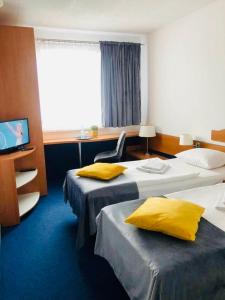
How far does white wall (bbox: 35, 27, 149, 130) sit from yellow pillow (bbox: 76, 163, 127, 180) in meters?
2.25

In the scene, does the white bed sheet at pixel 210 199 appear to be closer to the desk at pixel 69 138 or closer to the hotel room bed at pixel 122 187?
the hotel room bed at pixel 122 187

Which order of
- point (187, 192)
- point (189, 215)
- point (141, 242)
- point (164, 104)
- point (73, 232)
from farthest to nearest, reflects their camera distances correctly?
point (164, 104) < point (73, 232) < point (187, 192) < point (189, 215) < point (141, 242)

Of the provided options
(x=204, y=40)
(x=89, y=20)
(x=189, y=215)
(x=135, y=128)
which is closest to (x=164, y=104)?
(x=135, y=128)

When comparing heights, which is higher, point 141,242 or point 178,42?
point 178,42

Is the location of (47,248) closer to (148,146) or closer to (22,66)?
(22,66)

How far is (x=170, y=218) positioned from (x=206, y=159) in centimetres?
166

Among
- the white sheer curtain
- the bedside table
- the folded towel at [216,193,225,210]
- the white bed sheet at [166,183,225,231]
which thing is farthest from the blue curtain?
the folded towel at [216,193,225,210]

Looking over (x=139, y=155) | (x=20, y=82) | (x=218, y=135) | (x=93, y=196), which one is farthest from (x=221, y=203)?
(x=20, y=82)

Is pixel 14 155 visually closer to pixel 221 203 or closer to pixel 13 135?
pixel 13 135

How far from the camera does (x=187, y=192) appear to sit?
7.25ft

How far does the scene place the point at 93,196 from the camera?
2.31m

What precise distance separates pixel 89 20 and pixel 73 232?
2.92 m

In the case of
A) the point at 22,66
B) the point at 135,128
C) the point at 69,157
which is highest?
the point at 22,66

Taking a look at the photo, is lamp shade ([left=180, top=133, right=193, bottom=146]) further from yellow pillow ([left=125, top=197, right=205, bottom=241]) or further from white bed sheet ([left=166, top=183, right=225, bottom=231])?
yellow pillow ([left=125, top=197, right=205, bottom=241])
